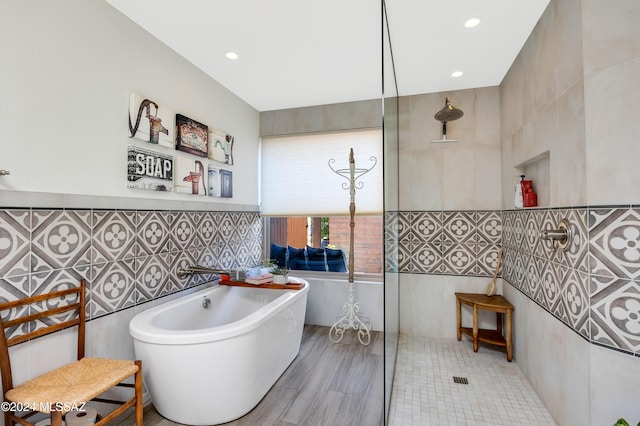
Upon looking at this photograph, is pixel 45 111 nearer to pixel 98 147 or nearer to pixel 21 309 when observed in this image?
pixel 98 147

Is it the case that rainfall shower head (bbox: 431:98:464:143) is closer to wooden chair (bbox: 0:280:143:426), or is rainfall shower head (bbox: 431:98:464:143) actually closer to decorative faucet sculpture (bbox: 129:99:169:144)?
decorative faucet sculpture (bbox: 129:99:169:144)

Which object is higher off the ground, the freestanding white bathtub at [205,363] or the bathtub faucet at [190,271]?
the bathtub faucet at [190,271]

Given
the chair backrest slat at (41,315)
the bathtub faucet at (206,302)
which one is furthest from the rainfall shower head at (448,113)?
the chair backrest slat at (41,315)

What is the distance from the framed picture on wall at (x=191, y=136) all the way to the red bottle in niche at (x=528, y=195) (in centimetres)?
280

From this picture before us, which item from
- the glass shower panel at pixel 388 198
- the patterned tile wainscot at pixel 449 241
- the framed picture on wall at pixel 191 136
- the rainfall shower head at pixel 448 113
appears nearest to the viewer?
the glass shower panel at pixel 388 198

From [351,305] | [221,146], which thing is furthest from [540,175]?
[221,146]

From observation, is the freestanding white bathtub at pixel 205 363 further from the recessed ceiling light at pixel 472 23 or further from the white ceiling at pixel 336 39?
the recessed ceiling light at pixel 472 23

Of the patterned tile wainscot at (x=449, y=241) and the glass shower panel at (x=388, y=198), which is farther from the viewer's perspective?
the patterned tile wainscot at (x=449, y=241)

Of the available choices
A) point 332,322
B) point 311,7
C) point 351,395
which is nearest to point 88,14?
point 311,7

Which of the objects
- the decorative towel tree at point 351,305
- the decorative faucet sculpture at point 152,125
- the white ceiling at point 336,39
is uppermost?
the white ceiling at point 336,39

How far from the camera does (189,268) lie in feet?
8.06

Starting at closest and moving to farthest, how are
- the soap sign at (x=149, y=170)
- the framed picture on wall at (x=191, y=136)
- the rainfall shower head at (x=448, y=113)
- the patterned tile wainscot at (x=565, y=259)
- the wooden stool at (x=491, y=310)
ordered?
the patterned tile wainscot at (x=565, y=259), the soap sign at (x=149, y=170), the framed picture on wall at (x=191, y=136), the wooden stool at (x=491, y=310), the rainfall shower head at (x=448, y=113)

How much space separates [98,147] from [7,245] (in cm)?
71

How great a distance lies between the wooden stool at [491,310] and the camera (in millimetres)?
2543
